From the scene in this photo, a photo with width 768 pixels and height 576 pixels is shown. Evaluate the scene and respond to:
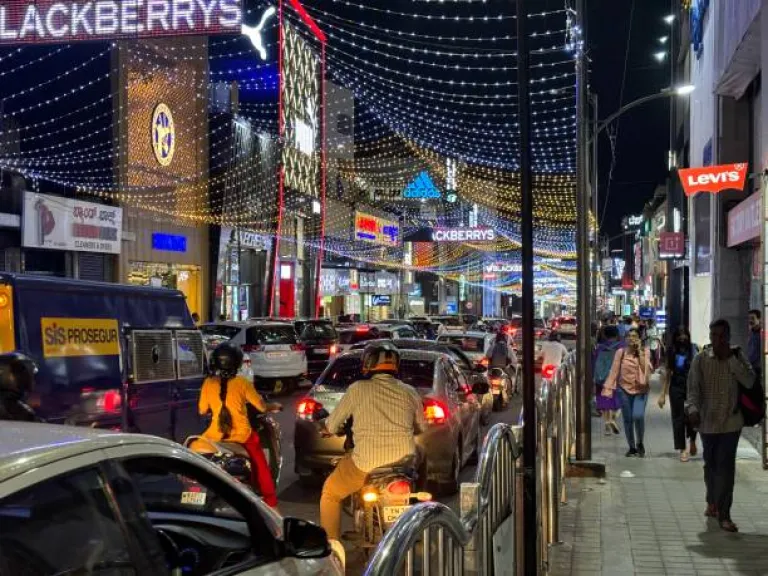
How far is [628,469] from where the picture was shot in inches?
452

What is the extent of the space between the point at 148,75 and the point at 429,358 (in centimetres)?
2075

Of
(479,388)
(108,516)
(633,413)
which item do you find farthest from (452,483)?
(108,516)

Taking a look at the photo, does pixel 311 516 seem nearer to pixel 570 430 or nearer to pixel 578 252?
pixel 570 430

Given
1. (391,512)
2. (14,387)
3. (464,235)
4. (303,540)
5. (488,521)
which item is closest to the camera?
(303,540)

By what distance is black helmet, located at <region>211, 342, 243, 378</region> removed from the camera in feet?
24.8

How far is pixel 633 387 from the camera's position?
12500 mm

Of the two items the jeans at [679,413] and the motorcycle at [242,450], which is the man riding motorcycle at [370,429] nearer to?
the motorcycle at [242,450]

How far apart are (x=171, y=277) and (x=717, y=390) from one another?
2661 cm

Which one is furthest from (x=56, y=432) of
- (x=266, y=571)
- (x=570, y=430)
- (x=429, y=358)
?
(x=570, y=430)

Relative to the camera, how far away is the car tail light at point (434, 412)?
9867mm

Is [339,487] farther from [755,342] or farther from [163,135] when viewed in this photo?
[163,135]

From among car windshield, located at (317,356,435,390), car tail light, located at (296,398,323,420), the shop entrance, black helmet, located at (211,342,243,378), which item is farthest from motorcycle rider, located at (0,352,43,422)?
the shop entrance

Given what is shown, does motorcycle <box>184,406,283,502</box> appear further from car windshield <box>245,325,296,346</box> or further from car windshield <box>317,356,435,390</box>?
car windshield <box>245,325,296,346</box>

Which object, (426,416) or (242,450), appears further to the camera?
(426,416)
